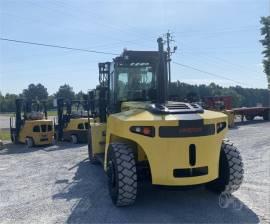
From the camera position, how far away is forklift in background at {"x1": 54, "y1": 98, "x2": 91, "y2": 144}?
15.2 meters

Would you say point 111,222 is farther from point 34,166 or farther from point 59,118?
point 59,118

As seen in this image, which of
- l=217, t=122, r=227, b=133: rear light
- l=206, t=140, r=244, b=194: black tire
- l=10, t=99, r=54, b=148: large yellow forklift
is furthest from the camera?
l=10, t=99, r=54, b=148: large yellow forklift

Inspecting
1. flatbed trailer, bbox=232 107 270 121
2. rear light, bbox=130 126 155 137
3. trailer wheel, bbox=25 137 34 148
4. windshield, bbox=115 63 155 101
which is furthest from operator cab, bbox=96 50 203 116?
flatbed trailer, bbox=232 107 270 121

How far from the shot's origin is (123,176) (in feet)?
17.8

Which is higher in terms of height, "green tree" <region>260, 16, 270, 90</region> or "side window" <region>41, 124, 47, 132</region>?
"green tree" <region>260, 16, 270, 90</region>

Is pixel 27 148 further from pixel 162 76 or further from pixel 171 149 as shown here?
pixel 171 149

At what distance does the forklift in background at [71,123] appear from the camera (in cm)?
1524

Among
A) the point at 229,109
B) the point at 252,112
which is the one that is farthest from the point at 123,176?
the point at 252,112

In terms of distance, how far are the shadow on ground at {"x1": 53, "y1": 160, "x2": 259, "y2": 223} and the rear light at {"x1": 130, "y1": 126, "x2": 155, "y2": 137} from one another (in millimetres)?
1040

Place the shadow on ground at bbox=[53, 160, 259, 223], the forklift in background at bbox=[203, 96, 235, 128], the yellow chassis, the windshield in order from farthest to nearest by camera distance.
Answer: the forklift in background at bbox=[203, 96, 235, 128]
the windshield
the yellow chassis
the shadow on ground at bbox=[53, 160, 259, 223]

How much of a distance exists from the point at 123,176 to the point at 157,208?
0.79 m

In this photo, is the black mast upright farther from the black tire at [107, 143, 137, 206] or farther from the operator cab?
the black tire at [107, 143, 137, 206]

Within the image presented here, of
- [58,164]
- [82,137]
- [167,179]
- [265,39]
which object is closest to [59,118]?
[82,137]

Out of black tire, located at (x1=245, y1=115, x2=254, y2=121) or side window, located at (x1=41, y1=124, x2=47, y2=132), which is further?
black tire, located at (x1=245, y1=115, x2=254, y2=121)
